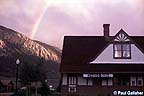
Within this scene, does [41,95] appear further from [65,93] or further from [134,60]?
[134,60]

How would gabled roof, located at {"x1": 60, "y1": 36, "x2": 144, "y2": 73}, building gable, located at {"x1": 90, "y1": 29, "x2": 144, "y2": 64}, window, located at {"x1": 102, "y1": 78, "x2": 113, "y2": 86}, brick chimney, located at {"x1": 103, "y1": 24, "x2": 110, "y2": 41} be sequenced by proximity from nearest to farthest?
window, located at {"x1": 102, "y1": 78, "x2": 113, "y2": 86}, gabled roof, located at {"x1": 60, "y1": 36, "x2": 144, "y2": 73}, building gable, located at {"x1": 90, "y1": 29, "x2": 144, "y2": 64}, brick chimney, located at {"x1": 103, "y1": 24, "x2": 110, "y2": 41}

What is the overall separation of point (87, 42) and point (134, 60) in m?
8.91

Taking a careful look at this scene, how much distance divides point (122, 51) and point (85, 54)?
233 inches

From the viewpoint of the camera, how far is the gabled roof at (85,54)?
56875mm

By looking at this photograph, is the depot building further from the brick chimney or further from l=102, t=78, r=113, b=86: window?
the brick chimney

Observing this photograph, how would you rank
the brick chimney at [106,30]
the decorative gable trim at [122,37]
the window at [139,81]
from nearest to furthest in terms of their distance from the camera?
the window at [139,81], the decorative gable trim at [122,37], the brick chimney at [106,30]

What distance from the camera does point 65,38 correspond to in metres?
64.1

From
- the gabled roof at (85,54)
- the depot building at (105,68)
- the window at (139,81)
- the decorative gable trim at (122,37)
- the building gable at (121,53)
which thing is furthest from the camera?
the decorative gable trim at (122,37)

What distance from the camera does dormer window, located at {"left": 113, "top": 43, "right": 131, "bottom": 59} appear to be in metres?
58.6

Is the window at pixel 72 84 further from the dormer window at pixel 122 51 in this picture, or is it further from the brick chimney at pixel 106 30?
Result: the brick chimney at pixel 106 30

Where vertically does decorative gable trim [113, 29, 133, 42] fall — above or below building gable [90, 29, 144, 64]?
above

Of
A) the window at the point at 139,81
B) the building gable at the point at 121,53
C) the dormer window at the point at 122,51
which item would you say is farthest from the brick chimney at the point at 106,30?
the window at the point at 139,81

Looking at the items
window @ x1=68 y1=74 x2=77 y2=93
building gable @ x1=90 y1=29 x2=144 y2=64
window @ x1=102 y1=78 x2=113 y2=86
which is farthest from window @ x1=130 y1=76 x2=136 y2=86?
window @ x1=68 y1=74 x2=77 y2=93

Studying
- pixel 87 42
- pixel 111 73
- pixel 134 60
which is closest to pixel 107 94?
pixel 111 73
